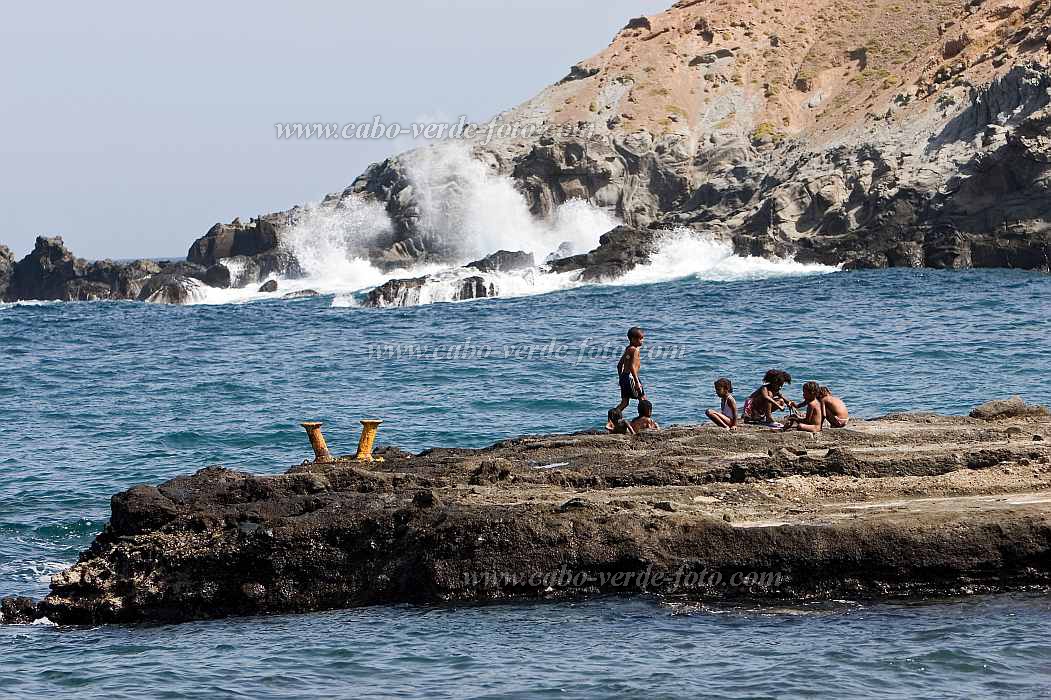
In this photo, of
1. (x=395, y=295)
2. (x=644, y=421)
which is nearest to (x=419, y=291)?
(x=395, y=295)

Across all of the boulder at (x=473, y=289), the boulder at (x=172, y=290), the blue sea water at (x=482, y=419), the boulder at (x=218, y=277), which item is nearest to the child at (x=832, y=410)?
the blue sea water at (x=482, y=419)

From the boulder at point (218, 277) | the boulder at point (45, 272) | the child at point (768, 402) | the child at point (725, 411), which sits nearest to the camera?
the child at point (725, 411)

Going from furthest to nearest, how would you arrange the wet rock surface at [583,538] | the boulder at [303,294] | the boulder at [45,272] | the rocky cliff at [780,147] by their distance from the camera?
the boulder at [45,272], the boulder at [303,294], the rocky cliff at [780,147], the wet rock surface at [583,538]

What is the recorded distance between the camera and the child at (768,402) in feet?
49.8

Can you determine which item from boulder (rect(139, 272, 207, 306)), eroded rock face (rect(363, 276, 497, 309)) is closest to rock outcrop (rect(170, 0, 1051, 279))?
boulder (rect(139, 272, 207, 306))

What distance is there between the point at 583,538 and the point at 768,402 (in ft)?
15.6

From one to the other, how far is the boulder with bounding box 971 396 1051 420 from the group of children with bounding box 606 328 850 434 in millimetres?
1767

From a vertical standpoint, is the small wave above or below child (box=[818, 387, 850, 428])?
above

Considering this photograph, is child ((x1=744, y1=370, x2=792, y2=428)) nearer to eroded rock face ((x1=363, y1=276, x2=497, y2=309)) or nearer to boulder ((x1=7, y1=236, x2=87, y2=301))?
eroded rock face ((x1=363, y1=276, x2=497, y2=309))

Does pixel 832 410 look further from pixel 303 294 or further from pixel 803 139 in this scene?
pixel 803 139

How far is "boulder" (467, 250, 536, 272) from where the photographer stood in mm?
56312

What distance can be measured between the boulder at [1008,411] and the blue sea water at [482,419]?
518cm

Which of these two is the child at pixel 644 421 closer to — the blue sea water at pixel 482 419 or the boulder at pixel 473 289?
the blue sea water at pixel 482 419

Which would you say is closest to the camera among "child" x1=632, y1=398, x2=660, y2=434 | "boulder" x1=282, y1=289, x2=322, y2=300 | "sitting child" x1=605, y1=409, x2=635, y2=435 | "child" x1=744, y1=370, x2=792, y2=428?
"sitting child" x1=605, y1=409, x2=635, y2=435
